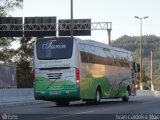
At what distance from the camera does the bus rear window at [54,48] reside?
1132 inches

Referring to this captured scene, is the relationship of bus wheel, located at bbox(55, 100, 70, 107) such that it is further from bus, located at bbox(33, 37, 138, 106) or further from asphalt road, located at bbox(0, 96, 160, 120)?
asphalt road, located at bbox(0, 96, 160, 120)

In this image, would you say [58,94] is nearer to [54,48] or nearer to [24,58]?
[54,48]

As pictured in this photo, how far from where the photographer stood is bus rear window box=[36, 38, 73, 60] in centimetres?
2875

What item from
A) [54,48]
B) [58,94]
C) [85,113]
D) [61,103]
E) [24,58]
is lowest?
[61,103]

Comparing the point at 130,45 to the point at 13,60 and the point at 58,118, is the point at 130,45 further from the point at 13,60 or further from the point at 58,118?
the point at 58,118

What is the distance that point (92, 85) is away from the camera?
30.4 m

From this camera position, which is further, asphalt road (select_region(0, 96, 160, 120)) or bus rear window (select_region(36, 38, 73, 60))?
bus rear window (select_region(36, 38, 73, 60))

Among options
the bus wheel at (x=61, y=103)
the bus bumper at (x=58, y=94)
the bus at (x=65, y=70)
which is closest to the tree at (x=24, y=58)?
the bus wheel at (x=61, y=103)

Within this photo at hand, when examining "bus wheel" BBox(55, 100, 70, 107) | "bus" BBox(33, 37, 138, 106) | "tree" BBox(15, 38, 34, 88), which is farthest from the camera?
"tree" BBox(15, 38, 34, 88)

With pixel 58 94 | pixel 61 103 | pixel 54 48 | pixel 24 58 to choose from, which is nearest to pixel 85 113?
pixel 58 94

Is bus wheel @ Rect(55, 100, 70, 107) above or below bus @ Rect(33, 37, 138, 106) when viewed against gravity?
below

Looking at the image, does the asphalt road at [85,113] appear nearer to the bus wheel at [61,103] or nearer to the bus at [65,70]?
the bus at [65,70]

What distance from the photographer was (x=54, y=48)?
94.7 ft

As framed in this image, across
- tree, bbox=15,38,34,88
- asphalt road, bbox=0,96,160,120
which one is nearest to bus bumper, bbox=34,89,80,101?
asphalt road, bbox=0,96,160,120
